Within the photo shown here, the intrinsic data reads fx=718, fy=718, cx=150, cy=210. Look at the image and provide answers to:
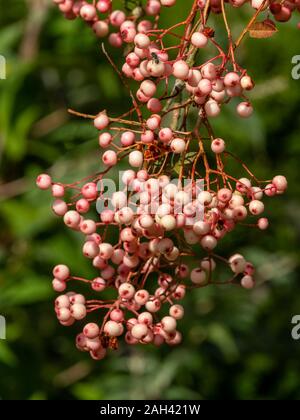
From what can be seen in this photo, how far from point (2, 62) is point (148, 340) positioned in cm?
114

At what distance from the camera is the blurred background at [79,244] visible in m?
2.02

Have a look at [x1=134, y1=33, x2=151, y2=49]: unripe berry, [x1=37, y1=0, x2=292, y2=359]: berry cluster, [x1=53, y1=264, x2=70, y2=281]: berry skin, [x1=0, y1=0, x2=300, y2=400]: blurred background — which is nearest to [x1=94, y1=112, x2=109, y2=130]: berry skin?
[x1=37, y1=0, x2=292, y2=359]: berry cluster

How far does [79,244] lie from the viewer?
204 centimetres

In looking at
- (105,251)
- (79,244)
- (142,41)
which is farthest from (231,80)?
(79,244)

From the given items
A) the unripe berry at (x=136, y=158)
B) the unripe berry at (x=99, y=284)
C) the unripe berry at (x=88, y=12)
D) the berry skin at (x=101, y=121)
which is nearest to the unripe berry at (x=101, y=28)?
the unripe berry at (x=88, y=12)

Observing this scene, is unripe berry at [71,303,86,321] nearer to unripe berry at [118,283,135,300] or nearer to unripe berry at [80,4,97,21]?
unripe berry at [118,283,135,300]

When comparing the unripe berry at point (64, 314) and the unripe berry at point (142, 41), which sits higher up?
the unripe berry at point (142, 41)

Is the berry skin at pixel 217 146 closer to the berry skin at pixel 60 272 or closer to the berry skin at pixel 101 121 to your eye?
the berry skin at pixel 101 121

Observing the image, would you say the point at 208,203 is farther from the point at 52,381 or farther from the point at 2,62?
the point at 52,381

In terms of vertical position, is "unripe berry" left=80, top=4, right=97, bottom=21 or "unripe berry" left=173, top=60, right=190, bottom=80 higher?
"unripe berry" left=80, top=4, right=97, bottom=21

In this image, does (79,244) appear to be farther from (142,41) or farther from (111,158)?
(142,41)

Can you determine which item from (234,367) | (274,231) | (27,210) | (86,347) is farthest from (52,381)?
(86,347)

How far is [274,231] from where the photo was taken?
2.53 m

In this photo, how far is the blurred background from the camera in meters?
2.02
